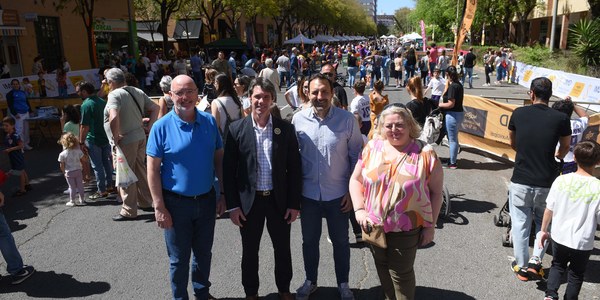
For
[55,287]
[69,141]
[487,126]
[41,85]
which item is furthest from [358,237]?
[41,85]

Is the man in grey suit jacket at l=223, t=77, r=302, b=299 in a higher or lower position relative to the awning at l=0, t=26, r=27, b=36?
lower


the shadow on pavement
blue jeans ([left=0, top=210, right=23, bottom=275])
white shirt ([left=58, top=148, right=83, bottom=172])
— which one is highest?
white shirt ([left=58, top=148, right=83, bottom=172])

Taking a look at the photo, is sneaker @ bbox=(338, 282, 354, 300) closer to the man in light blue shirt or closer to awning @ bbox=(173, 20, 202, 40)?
the man in light blue shirt

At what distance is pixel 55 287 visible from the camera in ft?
14.2

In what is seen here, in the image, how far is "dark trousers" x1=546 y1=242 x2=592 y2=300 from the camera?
3.45 metres

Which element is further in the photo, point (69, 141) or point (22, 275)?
point (69, 141)

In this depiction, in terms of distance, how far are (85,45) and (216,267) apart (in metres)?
25.8

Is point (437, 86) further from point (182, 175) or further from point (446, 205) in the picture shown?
point (182, 175)

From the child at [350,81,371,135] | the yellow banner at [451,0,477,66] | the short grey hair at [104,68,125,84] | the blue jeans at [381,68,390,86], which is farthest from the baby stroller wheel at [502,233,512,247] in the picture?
the blue jeans at [381,68,390,86]

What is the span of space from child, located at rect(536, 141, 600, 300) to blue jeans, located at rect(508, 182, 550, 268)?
0.44 m

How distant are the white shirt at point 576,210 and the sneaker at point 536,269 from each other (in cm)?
76

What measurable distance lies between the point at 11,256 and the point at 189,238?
2.07 m

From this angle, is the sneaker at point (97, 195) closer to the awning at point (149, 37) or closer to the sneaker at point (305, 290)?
the sneaker at point (305, 290)

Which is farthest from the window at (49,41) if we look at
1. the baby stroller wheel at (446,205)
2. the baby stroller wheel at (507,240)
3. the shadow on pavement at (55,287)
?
the baby stroller wheel at (507,240)
